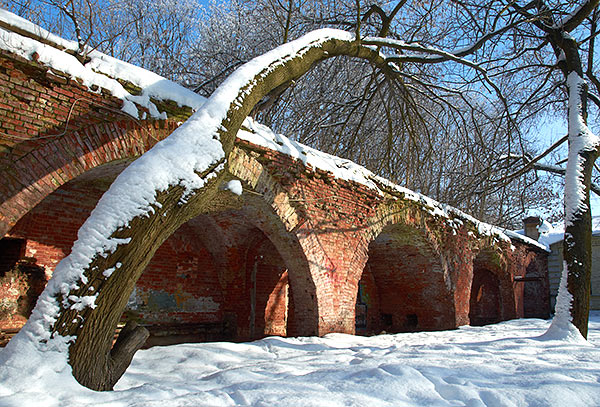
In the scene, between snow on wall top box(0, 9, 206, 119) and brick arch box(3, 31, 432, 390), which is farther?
snow on wall top box(0, 9, 206, 119)

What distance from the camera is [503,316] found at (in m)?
13.7

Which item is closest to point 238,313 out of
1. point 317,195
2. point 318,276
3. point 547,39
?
point 318,276

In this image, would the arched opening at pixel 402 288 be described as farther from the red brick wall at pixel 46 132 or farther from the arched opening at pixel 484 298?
the red brick wall at pixel 46 132

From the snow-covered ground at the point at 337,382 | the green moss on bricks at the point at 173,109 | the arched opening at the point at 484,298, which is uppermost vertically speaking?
the green moss on bricks at the point at 173,109

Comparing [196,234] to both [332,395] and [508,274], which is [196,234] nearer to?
[332,395]

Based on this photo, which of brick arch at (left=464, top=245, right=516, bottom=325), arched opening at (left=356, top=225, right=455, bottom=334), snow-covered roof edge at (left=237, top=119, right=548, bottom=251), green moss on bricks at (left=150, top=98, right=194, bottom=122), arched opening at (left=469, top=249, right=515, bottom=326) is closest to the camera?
green moss on bricks at (left=150, top=98, right=194, bottom=122)

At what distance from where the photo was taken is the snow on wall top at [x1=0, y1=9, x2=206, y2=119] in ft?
12.8

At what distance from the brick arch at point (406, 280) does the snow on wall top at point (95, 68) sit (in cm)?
472

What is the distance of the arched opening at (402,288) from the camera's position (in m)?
9.54

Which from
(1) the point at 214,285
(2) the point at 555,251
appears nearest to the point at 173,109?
(1) the point at 214,285

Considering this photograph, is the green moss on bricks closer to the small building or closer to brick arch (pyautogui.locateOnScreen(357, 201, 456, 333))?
brick arch (pyautogui.locateOnScreen(357, 201, 456, 333))

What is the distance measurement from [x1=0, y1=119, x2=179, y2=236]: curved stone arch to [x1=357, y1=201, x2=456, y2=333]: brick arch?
4.96m

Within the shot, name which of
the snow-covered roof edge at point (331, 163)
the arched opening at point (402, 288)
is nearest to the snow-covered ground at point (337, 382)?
the snow-covered roof edge at point (331, 163)

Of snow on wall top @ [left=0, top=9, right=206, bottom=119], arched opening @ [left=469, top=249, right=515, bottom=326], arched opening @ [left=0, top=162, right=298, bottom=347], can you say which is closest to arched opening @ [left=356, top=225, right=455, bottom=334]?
arched opening @ [left=0, top=162, right=298, bottom=347]
